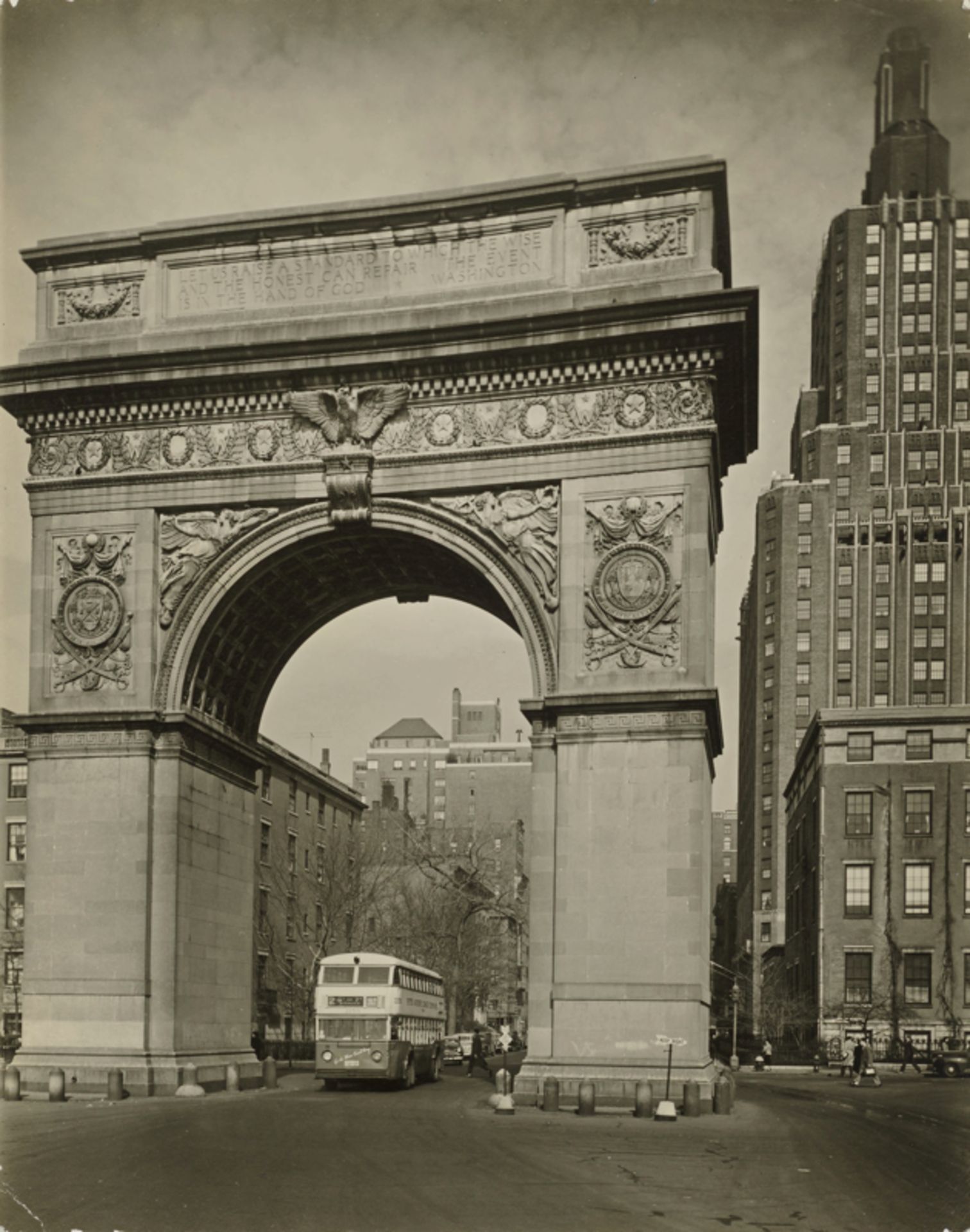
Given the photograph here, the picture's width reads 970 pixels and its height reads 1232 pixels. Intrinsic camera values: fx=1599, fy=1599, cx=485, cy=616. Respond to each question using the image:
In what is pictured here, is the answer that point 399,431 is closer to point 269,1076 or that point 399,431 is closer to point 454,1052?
point 269,1076

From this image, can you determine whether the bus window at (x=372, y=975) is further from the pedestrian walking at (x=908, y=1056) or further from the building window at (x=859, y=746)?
the building window at (x=859, y=746)

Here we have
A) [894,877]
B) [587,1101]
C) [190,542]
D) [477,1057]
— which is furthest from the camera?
[894,877]

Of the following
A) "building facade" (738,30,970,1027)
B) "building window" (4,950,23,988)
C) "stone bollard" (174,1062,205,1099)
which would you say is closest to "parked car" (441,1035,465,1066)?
"building window" (4,950,23,988)

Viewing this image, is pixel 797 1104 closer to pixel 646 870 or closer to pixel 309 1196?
pixel 646 870

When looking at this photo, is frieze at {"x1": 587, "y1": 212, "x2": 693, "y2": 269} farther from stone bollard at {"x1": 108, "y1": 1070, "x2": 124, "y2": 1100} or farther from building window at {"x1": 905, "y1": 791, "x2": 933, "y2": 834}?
building window at {"x1": 905, "y1": 791, "x2": 933, "y2": 834}

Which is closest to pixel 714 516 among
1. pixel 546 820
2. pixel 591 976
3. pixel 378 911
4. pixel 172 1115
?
pixel 546 820

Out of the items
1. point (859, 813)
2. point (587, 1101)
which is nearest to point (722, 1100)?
point (587, 1101)
